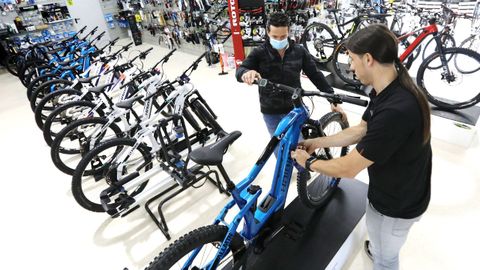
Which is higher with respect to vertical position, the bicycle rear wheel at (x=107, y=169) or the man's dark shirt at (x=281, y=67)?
the man's dark shirt at (x=281, y=67)

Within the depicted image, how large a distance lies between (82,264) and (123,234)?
13.7 inches

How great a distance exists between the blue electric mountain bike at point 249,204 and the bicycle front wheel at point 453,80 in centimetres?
204

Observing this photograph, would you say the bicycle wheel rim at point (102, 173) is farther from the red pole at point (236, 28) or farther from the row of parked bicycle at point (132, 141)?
the red pole at point (236, 28)

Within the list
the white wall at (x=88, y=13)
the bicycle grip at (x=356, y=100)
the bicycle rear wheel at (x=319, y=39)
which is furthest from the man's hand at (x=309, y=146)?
the white wall at (x=88, y=13)

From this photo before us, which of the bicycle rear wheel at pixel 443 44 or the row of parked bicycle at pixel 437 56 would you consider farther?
the bicycle rear wheel at pixel 443 44

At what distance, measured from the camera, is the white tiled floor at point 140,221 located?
1.94 meters

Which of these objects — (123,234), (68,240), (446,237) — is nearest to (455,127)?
(446,237)

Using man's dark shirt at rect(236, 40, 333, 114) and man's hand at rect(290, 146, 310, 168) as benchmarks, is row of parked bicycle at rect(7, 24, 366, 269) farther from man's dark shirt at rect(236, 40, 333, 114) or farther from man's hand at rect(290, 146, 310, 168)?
man's dark shirt at rect(236, 40, 333, 114)

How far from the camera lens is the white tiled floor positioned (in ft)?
6.38

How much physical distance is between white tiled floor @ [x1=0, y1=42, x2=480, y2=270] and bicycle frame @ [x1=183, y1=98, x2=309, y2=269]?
0.75m

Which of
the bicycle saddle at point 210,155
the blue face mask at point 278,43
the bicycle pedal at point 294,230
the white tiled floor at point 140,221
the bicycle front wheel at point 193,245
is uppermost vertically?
the blue face mask at point 278,43

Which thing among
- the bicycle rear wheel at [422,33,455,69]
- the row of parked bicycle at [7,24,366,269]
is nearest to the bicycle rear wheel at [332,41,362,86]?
the bicycle rear wheel at [422,33,455,69]

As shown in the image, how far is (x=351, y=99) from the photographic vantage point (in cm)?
141

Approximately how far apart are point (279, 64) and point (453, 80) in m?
2.44
